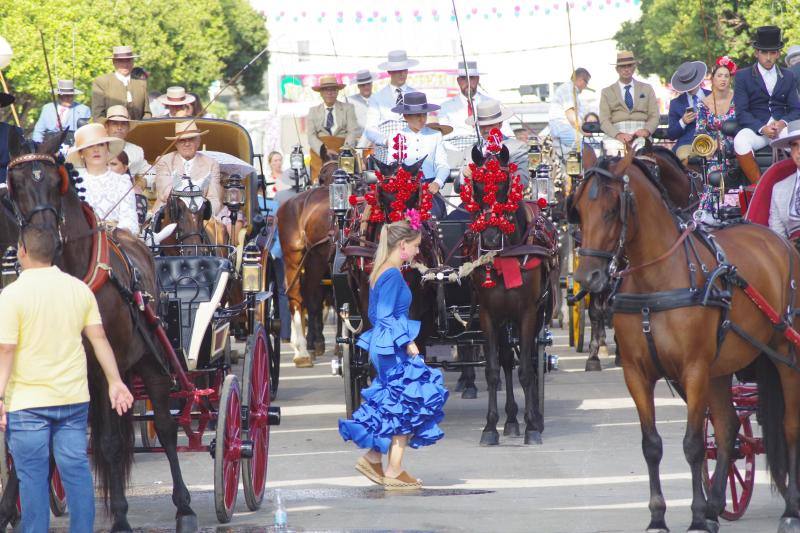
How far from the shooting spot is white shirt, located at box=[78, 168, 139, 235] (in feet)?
33.7

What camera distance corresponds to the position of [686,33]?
132 feet

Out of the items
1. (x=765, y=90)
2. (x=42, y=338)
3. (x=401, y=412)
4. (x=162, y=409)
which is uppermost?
(x=765, y=90)

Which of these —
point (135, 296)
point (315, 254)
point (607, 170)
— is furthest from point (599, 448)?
point (315, 254)

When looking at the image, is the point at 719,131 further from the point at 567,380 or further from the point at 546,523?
the point at 546,523

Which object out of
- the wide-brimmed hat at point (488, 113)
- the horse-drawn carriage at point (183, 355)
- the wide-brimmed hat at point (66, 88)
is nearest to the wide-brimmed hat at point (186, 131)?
the horse-drawn carriage at point (183, 355)

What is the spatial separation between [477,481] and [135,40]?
39.9 metres

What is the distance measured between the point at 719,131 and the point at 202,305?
5.57m

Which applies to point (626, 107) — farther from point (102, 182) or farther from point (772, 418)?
point (772, 418)

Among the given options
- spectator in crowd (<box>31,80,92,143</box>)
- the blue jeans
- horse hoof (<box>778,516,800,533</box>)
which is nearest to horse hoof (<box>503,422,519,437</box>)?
horse hoof (<box>778,516,800,533</box>)

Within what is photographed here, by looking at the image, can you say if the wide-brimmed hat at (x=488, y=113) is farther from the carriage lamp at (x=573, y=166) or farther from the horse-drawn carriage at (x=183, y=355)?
the horse-drawn carriage at (x=183, y=355)

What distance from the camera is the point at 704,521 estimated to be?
8.52m

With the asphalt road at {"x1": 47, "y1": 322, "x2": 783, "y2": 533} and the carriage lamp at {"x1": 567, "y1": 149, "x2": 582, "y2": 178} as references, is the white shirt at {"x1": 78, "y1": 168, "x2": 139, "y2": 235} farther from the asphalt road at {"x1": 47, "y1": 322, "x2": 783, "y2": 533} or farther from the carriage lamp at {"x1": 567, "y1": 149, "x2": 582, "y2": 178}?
the carriage lamp at {"x1": 567, "y1": 149, "x2": 582, "y2": 178}

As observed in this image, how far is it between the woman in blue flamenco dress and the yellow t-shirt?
316 cm

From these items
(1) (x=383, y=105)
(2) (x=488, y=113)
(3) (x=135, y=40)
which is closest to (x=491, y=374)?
(2) (x=488, y=113)
